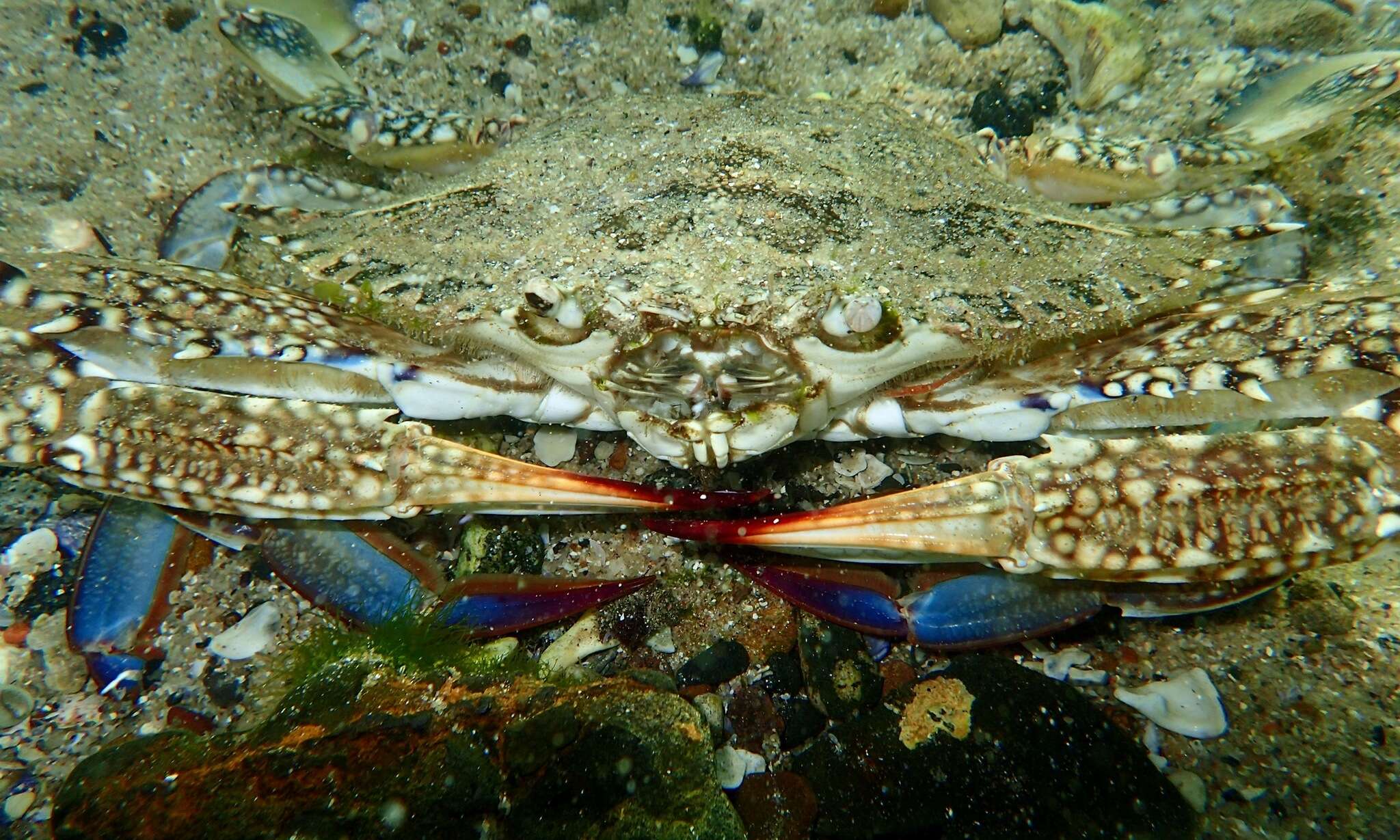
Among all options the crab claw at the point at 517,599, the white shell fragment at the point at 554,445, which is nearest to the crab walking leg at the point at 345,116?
the white shell fragment at the point at 554,445

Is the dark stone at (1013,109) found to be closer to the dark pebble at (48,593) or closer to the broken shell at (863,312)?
the broken shell at (863,312)

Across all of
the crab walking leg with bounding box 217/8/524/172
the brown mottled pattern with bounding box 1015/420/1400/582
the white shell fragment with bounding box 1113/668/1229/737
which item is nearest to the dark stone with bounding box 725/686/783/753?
the brown mottled pattern with bounding box 1015/420/1400/582

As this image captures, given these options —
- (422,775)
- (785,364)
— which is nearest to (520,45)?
(785,364)

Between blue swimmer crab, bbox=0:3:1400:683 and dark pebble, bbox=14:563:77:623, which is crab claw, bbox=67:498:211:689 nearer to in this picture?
blue swimmer crab, bbox=0:3:1400:683

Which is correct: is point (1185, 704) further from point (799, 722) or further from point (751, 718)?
point (751, 718)

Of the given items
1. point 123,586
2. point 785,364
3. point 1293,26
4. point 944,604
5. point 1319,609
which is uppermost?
point 1293,26

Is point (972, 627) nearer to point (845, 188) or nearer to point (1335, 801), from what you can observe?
point (1335, 801)
